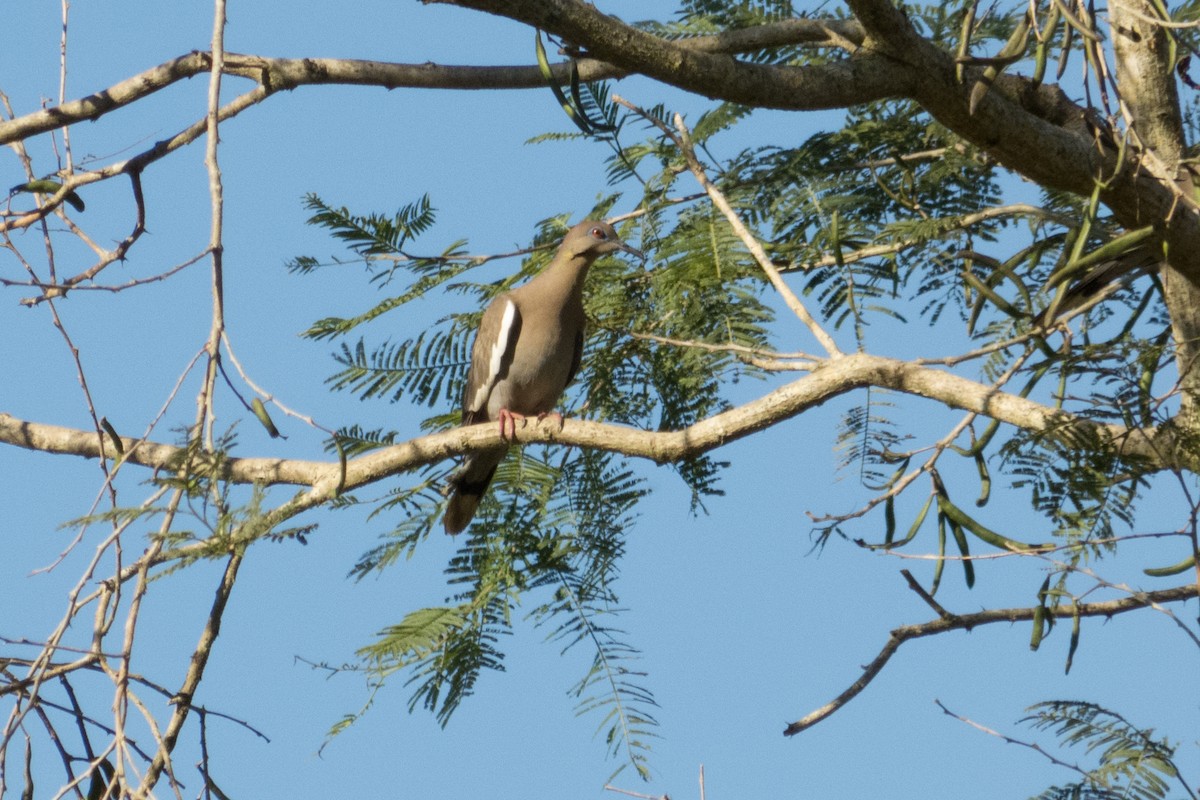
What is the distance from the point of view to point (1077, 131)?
3559 mm

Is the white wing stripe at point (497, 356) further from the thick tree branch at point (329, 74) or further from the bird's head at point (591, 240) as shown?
the thick tree branch at point (329, 74)

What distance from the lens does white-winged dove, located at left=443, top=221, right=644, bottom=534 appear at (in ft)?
16.6

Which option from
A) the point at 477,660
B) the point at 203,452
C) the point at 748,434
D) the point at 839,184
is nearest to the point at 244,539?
the point at 203,452

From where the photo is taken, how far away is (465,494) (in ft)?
14.5

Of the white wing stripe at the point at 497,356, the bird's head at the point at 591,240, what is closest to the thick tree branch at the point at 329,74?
the bird's head at the point at 591,240

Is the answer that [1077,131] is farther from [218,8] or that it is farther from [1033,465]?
[218,8]

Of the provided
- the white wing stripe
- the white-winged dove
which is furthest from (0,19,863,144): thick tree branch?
the white wing stripe

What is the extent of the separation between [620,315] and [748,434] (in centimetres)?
118

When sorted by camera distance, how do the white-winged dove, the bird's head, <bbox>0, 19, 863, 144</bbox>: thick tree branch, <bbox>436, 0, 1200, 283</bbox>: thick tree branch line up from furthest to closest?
1. the white-winged dove
2. the bird's head
3. <bbox>0, 19, 863, 144</bbox>: thick tree branch
4. <bbox>436, 0, 1200, 283</bbox>: thick tree branch

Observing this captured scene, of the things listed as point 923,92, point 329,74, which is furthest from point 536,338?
point 923,92

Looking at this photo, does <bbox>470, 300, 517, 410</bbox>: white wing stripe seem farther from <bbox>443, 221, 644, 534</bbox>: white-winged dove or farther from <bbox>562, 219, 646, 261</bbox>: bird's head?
<bbox>562, 219, 646, 261</bbox>: bird's head

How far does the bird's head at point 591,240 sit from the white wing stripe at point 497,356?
1.12 feet

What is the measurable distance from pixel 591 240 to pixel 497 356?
59cm

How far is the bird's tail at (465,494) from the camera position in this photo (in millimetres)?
4324
